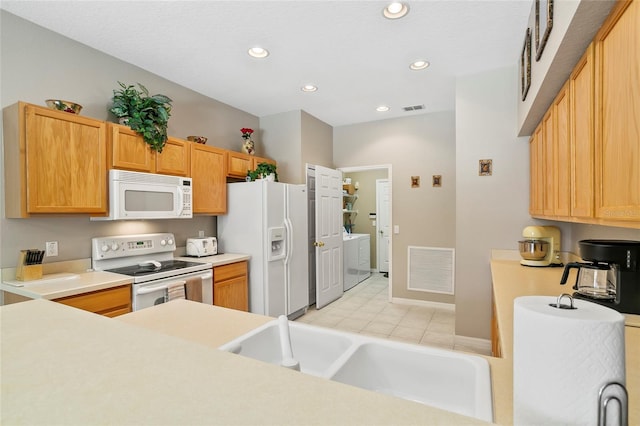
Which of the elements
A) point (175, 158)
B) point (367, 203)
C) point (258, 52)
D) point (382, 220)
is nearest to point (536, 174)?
point (258, 52)

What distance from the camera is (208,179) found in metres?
3.50

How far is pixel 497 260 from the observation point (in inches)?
120

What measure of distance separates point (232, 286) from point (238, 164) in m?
1.47

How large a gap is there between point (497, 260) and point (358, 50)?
2.35 m

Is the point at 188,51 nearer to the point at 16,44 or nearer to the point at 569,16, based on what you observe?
the point at 16,44

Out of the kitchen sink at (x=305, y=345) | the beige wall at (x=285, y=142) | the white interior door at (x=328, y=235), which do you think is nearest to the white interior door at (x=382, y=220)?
the white interior door at (x=328, y=235)

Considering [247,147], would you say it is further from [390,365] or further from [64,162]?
[390,365]

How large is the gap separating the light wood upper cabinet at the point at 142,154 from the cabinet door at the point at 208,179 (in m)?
0.12

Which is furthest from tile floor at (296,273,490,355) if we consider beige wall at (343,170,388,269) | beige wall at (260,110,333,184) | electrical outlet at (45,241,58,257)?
electrical outlet at (45,241,58,257)

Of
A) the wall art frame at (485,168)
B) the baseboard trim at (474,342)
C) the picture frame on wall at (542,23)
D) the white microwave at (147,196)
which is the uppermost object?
the picture frame on wall at (542,23)

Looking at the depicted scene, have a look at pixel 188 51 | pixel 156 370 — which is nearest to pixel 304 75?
pixel 188 51

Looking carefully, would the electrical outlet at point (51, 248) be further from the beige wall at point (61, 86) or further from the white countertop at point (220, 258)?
the white countertop at point (220, 258)

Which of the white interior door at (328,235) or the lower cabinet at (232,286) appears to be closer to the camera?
the lower cabinet at (232,286)

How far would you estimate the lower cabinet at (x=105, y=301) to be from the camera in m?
2.11
